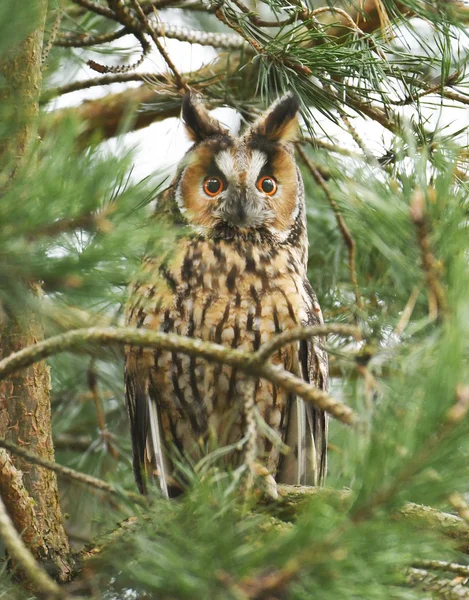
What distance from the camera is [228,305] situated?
6.90 feet

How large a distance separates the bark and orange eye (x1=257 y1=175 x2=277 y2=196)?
2.98ft

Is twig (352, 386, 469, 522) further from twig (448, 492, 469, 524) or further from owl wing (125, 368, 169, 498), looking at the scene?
owl wing (125, 368, 169, 498)

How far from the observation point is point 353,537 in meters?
0.79

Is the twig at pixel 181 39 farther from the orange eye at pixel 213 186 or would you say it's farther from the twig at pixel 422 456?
the twig at pixel 422 456

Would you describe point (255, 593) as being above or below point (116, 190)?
below

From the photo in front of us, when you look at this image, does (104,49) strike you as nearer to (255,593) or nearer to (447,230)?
(447,230)

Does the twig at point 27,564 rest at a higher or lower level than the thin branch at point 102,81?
lower

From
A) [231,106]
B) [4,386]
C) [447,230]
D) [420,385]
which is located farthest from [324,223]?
[420,385]

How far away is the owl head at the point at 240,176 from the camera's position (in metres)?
2.21

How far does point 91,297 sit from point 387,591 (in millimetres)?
529

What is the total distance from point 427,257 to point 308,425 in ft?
4.13

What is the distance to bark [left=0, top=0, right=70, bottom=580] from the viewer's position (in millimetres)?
1393

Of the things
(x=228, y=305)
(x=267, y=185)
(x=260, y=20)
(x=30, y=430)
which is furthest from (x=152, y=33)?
(x=30, y=430)

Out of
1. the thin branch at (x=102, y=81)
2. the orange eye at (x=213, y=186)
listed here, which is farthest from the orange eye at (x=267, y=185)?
the thin branch at (x=102, y=81)
